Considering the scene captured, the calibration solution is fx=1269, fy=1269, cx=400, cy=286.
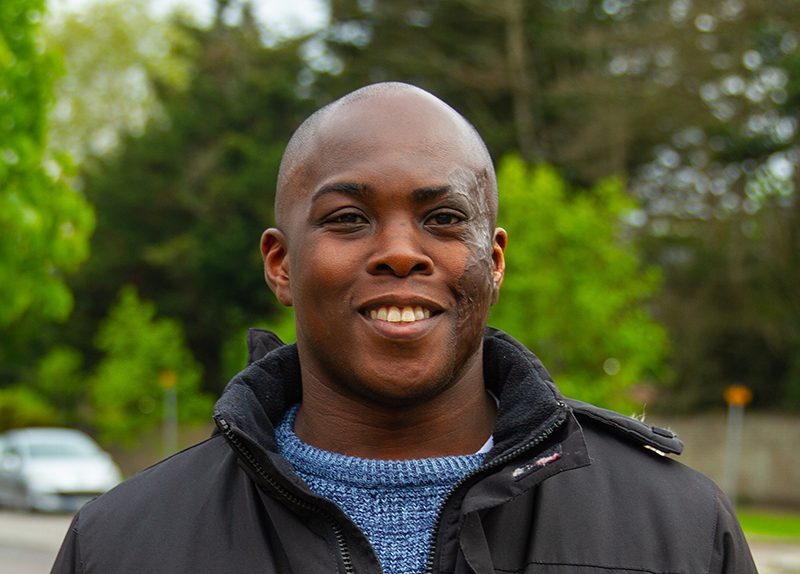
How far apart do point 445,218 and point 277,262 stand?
0.38m

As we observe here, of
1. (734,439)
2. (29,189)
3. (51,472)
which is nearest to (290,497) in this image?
(29,189)

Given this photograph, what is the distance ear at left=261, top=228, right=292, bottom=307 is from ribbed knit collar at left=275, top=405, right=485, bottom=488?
12.4 inches

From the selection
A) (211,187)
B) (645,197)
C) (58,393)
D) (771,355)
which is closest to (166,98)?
(211,187)

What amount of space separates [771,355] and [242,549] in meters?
27.5

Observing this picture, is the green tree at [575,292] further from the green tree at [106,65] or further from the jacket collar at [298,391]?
the green tree at [106,65]

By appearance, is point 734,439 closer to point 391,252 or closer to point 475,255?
point 475,255

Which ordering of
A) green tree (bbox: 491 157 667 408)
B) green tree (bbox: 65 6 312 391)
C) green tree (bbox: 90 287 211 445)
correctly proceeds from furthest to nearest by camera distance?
A: green tree (bbox: 65 6 312 391) < green tree (bbox: 90 287 211 445) < green tree (bbox: 491 157 667 408)

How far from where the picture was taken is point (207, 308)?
112 feet

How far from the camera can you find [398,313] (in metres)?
2.21

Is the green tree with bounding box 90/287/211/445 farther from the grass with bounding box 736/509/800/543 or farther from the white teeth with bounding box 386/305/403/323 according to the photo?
the white teeth with bounding box 386/305/403/323

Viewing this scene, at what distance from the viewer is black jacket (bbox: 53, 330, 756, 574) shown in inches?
84.4

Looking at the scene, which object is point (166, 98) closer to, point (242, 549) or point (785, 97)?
point (785, 97)

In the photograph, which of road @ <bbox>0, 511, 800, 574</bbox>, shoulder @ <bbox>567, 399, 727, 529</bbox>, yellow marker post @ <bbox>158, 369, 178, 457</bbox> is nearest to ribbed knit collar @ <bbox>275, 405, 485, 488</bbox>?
shoulder @ <bbox>567, 399, 727, 529</bbox>

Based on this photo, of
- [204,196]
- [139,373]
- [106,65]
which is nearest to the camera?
[139,373]
